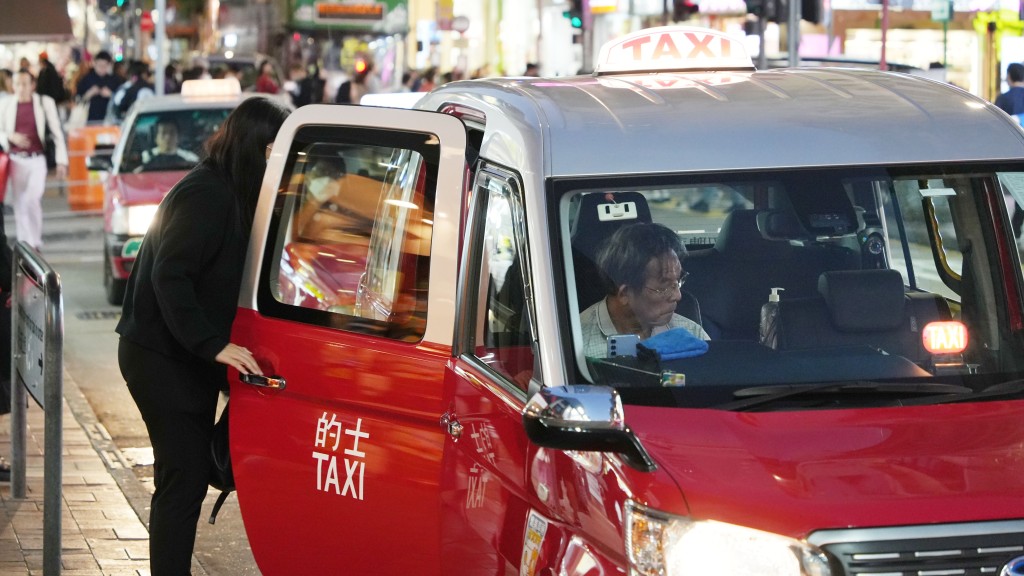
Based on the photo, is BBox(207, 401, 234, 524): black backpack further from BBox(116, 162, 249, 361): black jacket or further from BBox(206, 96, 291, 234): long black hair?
BBox(206, 96, 291, 234): long black hair

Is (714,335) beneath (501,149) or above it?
beneath

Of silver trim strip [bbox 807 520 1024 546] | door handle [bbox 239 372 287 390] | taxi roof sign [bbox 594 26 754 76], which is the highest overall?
taxi roof sign [bbox 594 26 754 76]

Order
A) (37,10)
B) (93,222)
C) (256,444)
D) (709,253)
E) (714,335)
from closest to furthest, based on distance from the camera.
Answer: (714,335), (709,253), (256,444), (37,10), (93,222)

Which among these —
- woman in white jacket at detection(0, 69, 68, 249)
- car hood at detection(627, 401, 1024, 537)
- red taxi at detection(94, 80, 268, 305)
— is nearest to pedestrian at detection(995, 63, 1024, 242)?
red taxi at detection(94, 80, 268, 305)

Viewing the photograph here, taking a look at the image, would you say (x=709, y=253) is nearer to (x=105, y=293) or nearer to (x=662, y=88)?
(x=662, y=88)

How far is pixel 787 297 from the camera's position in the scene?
4.15 meters

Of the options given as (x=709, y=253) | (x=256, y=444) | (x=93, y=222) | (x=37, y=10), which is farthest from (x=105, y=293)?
(x=709, y=253)

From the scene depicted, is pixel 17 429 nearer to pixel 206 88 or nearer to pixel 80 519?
pixel 80 519

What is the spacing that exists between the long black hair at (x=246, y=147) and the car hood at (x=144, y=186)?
826 cm

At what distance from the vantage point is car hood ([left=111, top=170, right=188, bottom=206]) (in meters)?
13.8

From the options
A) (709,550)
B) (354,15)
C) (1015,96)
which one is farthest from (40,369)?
(354,15)

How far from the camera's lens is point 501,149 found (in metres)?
4.28

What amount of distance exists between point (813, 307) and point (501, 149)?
90 cm

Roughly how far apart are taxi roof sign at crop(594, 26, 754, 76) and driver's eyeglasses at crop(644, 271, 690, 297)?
1159 millimetres
